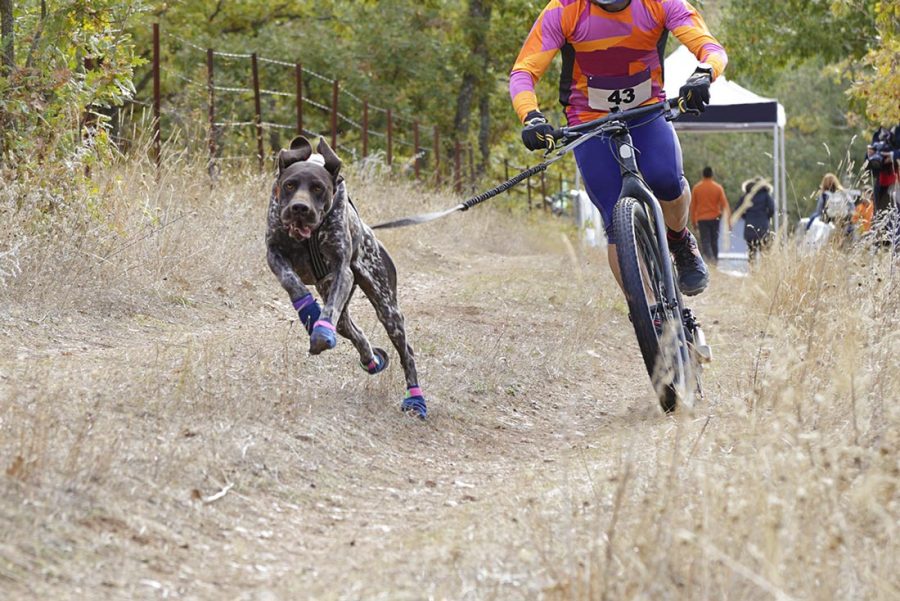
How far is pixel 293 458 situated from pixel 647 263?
6.41ft

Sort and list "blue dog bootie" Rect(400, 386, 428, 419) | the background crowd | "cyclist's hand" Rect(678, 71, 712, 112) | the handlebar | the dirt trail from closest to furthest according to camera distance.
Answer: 1. the dirt trail
2. "cyclist's hand" Rect(678, 71, 712, 112)
3. the handlebar
4. "blue dog bootie" Rect(400, 386, 428, 419)
5. the background crowd

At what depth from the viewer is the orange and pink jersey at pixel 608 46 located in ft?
18.3

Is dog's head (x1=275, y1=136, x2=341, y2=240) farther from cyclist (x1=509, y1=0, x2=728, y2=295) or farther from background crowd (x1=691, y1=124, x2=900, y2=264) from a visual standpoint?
background crowd (x1=691, y1=124, x2=900, y2=264)

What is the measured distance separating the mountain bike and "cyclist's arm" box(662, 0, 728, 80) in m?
0.27

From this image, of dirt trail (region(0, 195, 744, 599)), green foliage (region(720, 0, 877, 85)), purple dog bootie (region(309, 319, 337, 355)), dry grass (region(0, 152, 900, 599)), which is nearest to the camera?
dry grass (region(0, 152, 900, 599))

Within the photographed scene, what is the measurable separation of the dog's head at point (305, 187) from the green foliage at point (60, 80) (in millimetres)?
2915

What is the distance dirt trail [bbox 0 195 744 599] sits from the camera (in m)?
3.12

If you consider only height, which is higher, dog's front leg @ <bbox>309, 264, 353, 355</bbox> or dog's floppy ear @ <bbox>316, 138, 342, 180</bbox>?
dog's floppy ear @ <bbox>316, 138, 342, 180</bbox>

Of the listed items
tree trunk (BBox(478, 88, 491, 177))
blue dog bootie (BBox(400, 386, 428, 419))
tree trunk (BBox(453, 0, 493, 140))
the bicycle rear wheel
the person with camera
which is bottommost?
tree trunk (BBox(478, 88, 491, 177))

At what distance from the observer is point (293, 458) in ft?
14.3

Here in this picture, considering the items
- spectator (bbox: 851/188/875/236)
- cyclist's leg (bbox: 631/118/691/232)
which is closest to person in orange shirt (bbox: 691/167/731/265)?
spectator (bbox: 851/188/875/236)

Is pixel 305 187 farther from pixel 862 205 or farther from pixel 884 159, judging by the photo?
pixel 884 159

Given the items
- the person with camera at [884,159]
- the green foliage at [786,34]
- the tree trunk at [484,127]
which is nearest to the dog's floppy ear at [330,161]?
the person with camera at [884,159]

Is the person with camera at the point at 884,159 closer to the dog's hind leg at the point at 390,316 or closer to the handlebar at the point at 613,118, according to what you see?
the handlebar at the point at 613,118
